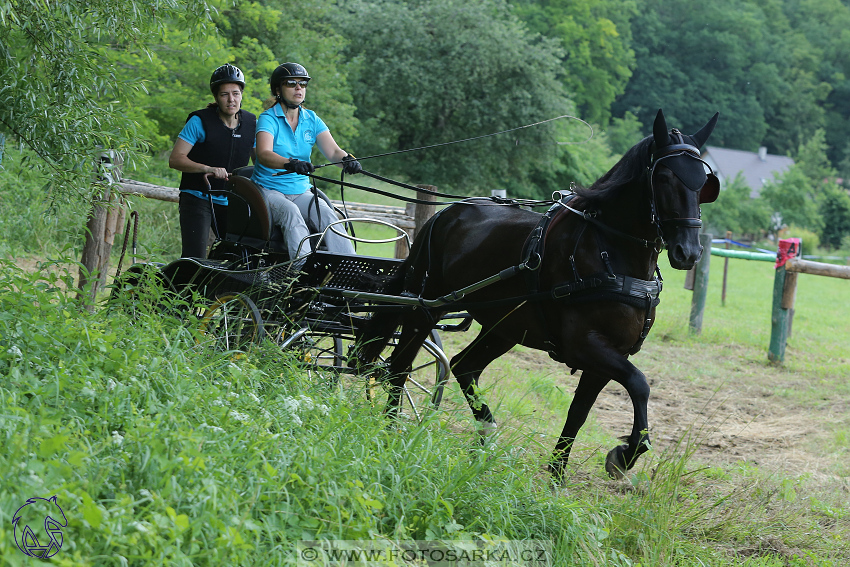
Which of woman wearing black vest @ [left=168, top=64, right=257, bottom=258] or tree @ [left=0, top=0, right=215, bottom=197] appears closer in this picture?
tree @ [left=0, top=0, right=215, bottom=197]

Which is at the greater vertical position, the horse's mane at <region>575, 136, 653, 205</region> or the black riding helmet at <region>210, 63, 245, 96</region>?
the black riding helmet at <region>210, 63, 245, 96</region>

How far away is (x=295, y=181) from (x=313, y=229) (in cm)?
39

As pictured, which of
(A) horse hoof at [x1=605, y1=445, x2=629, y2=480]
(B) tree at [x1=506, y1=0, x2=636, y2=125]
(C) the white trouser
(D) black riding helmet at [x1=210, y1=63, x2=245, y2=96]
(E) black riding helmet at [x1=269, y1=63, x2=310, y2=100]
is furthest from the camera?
(B) tree at [x1=506, y1=0, x2=636, y2=125]

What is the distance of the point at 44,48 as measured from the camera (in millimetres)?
4477

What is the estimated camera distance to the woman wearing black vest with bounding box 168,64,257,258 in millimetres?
5742

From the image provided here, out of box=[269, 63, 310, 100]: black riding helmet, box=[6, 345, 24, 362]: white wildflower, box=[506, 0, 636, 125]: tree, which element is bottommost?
box=[6, 345, 24, 362]: white wildflower

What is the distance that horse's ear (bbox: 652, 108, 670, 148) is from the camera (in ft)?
12.8

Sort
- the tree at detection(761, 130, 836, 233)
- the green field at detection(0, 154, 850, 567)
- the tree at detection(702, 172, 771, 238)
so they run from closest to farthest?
the green field at detection(0, 154, 850, 567)
the tree at detection(702, 172, 771, 238)
the tree at detection(761, 130, 836, 233)

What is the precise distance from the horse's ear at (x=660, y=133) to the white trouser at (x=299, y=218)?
2.20m

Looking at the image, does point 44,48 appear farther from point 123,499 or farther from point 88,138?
point 123,499

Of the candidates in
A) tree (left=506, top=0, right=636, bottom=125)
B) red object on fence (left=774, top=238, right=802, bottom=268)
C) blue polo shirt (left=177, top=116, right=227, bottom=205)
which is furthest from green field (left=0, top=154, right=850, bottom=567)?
tree (left=506, top=0, right=636, bottom=125)

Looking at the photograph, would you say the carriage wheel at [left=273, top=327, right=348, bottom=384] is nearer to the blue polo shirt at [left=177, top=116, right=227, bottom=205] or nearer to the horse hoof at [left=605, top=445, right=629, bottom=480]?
the blue polo shirt at [left=177, top=116, right=227, bottom=205]

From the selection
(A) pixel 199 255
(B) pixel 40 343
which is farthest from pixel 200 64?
(B) pixel 40 343

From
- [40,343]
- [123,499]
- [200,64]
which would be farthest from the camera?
[200,64]
